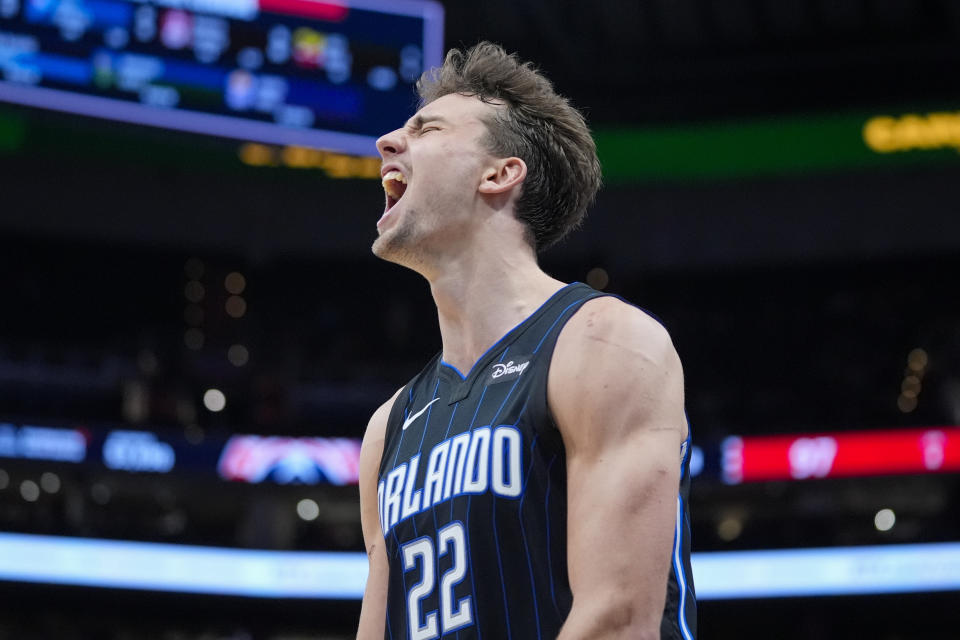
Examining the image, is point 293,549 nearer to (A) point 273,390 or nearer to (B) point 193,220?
(A) point 273,390

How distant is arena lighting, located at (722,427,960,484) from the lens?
13992 millimetres

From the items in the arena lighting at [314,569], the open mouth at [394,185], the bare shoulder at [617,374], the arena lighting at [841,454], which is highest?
the open mouth at [394,185]

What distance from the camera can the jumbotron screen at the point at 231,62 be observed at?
35.2 feet

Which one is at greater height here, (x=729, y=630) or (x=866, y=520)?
(x=866, y=520)

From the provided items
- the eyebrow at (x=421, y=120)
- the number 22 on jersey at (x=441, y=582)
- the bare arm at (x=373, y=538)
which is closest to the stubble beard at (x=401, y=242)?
the eyebrow at (x=421, y=120)

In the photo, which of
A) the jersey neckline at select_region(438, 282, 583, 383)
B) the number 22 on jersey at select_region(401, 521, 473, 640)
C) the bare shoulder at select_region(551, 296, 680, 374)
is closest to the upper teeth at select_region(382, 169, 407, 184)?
the jersey neckline at select_region(438, 282, 583, 383)

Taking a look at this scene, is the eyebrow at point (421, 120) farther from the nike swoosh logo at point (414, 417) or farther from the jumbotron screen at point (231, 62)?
the jumbotron screen at point (231, 62)

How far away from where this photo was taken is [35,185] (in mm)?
18906

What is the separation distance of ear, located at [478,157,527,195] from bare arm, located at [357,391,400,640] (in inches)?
22.9

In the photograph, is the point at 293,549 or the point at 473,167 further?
the point at 293,549

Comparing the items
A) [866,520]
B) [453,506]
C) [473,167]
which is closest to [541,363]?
[453,506]

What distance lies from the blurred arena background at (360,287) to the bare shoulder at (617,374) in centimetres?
922

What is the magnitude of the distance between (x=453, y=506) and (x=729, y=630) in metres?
12.6

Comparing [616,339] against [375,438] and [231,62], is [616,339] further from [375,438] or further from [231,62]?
[231,62]
